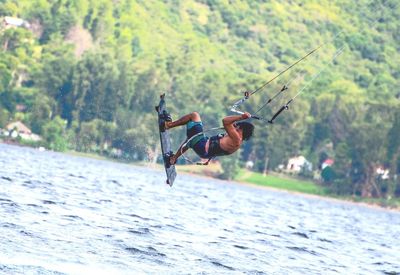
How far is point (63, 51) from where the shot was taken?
524 ft

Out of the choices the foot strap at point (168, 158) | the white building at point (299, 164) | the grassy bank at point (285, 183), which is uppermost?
the white building at point (299, 164)

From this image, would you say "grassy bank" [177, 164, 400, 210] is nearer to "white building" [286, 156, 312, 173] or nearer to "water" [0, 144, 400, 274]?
"white building" [286, 156, 312, 173]

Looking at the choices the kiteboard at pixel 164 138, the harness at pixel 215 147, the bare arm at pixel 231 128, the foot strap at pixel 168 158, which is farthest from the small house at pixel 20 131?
the bare arm at pixel 231 128

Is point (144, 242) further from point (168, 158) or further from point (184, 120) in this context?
point (184, 120)

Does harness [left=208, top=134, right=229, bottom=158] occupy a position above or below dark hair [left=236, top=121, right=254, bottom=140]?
below

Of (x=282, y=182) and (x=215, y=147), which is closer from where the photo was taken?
(x=215, y=147)

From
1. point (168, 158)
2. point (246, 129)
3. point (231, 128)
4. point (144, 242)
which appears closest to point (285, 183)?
point (144, 242)

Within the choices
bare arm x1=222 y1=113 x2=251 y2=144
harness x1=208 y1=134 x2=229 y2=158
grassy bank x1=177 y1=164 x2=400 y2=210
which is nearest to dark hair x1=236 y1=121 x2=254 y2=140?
bare arm x1=222 y1=113 x2=251 y2=144

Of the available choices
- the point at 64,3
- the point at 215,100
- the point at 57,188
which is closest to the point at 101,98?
the point at 215,100

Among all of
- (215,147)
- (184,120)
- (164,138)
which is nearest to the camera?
(215,147)

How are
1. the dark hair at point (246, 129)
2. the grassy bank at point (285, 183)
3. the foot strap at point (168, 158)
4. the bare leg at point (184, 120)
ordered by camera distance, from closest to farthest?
the dark hair at point (246, 129)
the bare leg at point (184, 120)
the foot strap at point (168, 158)
the grassy bank at point (285, 183)

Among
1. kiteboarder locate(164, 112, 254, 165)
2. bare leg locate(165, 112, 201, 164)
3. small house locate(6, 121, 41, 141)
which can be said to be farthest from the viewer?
small house locate(6, 121, 41, 141)

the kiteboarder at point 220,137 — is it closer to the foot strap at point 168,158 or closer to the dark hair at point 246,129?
the dark hair at point 246,129

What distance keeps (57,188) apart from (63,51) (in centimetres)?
12366
